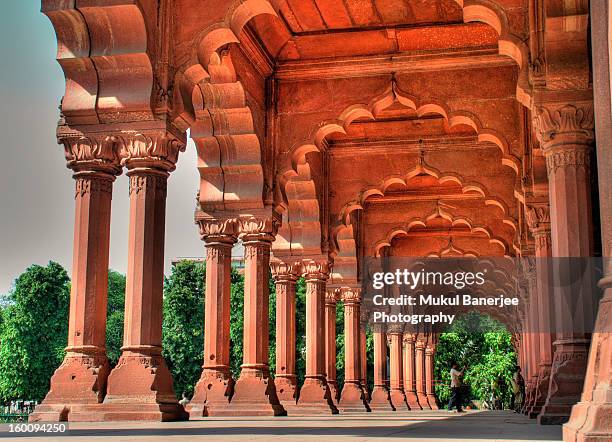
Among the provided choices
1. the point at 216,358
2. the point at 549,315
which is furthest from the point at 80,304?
the point at 549,315

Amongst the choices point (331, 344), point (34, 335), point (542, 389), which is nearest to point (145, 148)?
point (542, 389)

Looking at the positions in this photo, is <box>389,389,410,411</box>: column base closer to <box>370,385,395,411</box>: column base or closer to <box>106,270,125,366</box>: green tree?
<box>370,385,395,411</box>: column base

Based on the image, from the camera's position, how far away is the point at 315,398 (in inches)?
957

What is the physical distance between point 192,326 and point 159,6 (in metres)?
43.7

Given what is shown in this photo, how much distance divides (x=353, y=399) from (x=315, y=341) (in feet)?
14.6

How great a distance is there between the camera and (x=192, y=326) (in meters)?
56.2

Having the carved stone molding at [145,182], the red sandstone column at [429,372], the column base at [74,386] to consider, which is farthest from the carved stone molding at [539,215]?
the red sandstone column at [429,372]

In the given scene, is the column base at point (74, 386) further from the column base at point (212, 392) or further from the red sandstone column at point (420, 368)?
the red sandstone column at point (420, 368)

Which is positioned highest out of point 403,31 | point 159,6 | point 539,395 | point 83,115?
point 403,31

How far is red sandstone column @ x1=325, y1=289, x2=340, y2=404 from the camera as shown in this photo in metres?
28.8

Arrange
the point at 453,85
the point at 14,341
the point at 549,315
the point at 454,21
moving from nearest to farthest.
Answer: the point at 549,315, the point at 454,21, the point at 453,85, the point at 14,341

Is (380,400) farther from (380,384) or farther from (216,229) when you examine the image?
(216,229)

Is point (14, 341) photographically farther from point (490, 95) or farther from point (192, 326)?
point (490, 95)

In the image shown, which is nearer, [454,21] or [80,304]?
[80,304]
